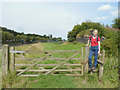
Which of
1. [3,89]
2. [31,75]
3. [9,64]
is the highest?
[9,64]

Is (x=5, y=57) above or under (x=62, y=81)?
above

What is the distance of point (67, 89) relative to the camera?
11.9 feet

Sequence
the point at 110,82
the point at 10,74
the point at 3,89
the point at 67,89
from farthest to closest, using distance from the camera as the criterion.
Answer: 1. the point at 10,74
2. the point at 110,82
3. the point at 3,89
4. the point at 67,89

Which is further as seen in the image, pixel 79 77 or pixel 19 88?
pixel 79 77

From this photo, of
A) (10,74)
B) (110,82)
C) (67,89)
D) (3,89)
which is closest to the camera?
(67,89)

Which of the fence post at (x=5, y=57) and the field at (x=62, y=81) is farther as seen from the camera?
the fence post at (x=5, y=57)

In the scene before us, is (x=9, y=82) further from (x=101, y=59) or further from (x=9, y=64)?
(x=101, y=59)

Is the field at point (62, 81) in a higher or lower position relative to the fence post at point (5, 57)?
lower

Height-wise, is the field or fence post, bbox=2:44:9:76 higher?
fence post, bbox=2:44:9:76

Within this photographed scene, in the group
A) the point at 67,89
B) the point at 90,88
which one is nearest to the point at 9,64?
the point at 67,89

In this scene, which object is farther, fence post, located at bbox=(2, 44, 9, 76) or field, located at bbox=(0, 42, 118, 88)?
fence post, located at bbox=(2, 44, 9, 76)

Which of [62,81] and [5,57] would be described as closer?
[62,81]

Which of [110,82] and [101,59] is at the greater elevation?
[101,59]

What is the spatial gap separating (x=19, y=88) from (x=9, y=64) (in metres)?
1.57
